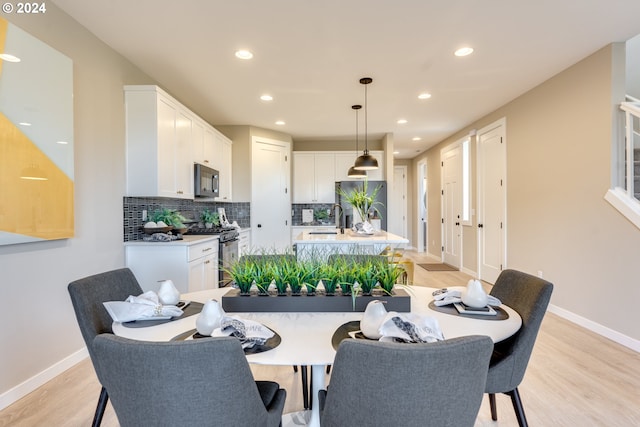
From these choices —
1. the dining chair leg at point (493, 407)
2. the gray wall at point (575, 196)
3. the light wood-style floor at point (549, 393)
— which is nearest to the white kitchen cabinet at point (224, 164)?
the light wood-style floor at point (549, 393)

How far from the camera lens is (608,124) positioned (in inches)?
117

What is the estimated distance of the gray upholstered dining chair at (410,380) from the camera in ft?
2.48

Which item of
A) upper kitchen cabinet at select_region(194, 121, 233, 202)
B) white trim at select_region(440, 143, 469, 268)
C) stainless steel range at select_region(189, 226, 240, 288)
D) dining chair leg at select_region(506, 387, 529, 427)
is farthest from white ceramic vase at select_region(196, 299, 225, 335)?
white trim at select_region(440, 143, 469, 268)

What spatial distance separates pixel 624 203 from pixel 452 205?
381 centimetres

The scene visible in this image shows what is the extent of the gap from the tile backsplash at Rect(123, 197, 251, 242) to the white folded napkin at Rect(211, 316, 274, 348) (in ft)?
8.29

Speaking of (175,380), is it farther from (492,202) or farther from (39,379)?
(492,202)

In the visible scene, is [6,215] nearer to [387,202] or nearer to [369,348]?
[369,348]

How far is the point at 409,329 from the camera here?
40.7 inches

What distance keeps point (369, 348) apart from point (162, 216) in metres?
3.21

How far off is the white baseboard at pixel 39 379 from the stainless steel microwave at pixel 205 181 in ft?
6.58

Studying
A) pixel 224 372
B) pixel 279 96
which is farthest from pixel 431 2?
pixel 224 372

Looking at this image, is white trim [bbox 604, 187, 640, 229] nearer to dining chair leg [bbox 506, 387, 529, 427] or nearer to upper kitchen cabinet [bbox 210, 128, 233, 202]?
dining chair leg [bbox 506, 387, 529, 427]

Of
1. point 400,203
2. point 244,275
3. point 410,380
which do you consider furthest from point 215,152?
point 400,203

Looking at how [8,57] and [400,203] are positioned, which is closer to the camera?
[8,57]
